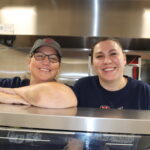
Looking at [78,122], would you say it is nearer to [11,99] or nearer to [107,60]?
[11,99]

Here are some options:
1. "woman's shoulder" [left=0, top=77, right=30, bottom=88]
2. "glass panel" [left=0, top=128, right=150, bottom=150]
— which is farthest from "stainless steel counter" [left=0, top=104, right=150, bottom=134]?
"woman's shoulder" [left=0, top=77, right=30, bottom=88]

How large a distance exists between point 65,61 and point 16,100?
4.40ft

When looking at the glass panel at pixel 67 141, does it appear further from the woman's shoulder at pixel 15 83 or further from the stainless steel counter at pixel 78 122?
the woman's shoulder at pixel 15 83

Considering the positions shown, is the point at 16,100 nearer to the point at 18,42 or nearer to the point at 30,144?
the point at 30,144

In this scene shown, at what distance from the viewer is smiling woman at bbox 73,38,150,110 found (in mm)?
1110

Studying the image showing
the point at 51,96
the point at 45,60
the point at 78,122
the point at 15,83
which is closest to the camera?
the point at 78,122

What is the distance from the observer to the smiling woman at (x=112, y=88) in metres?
1.11

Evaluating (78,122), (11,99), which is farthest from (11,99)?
(78,122)

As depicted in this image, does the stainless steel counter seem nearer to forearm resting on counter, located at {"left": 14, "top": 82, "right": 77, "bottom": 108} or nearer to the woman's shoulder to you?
forearm resting on counter, located at {"left": 14, "top": 82, "right": 77, "bottom": 108}

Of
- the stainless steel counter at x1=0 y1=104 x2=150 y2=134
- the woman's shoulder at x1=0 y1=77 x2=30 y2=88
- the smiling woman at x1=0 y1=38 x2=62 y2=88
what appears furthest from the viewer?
the woman's shoulder at x1=0 y1=77 x2=30 y2=88

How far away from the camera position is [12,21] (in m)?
1.52

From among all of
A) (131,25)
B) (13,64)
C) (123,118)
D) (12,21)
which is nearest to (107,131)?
(123,118)

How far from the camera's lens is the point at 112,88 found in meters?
1.14

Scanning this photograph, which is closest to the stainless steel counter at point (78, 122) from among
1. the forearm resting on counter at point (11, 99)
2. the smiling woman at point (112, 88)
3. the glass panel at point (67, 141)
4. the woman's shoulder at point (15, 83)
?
the glass panel at point (67, 141)
